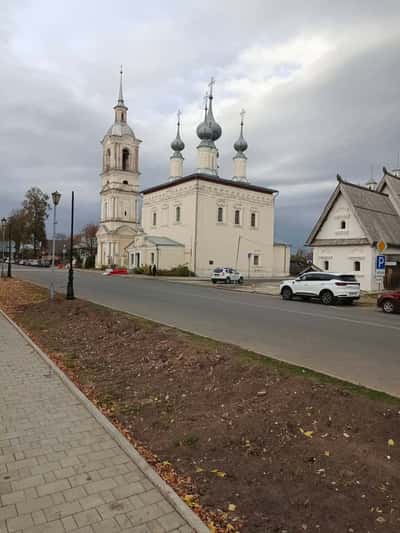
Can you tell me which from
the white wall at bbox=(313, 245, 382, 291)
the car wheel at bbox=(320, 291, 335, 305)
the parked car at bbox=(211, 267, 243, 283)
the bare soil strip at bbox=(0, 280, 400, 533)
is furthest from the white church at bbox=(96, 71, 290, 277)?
the bare soil strip at bbox=(0, 280, 400, 533)

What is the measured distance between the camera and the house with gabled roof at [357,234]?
26.7m

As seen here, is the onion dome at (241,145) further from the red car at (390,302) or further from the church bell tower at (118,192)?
the red car at (390,302)

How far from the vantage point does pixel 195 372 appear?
643 centimetres

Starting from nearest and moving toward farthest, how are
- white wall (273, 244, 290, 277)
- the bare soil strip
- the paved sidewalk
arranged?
the paved sidewalk → the bare soil strip → white wall (273, 244, 290, 277)

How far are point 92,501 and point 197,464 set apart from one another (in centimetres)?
107

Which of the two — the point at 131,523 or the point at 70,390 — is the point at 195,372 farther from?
the point at 131,523

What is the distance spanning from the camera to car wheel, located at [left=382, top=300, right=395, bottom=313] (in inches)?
698

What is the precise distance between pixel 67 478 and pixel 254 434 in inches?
77.7

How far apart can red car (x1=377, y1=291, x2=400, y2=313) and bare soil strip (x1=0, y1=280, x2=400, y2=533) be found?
12.8 meters

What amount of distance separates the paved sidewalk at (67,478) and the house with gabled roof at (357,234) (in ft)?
81.5

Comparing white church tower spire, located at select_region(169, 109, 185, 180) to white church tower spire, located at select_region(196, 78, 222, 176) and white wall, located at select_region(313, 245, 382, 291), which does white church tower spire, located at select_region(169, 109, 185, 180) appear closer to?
white church tower spire, located at select_region(196, 78, 222, 176)

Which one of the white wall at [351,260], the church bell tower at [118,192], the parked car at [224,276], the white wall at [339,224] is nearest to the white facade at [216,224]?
the church bell tower at [118,192]

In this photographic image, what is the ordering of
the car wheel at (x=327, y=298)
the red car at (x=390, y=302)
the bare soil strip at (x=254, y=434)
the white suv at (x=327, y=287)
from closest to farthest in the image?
the bare soil strip at (x=254, y=434) → the red car at (x=390, y=302) → the white suv at (x=327, y=287) → the car wheel at (x=327, y=298)

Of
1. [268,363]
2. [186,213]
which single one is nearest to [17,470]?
[268,363]
